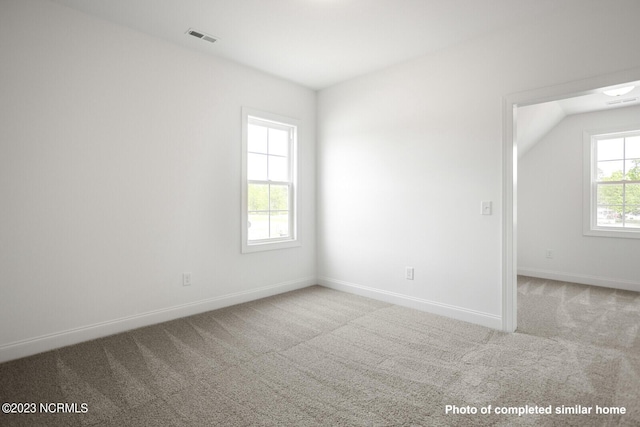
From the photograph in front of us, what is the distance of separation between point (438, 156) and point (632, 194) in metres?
3.47

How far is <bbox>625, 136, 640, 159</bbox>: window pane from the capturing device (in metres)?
4.78

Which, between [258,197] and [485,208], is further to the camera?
[258,197]

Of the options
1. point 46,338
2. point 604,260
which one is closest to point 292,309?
point 46,338

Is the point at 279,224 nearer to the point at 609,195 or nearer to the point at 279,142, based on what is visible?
the point at 279,142

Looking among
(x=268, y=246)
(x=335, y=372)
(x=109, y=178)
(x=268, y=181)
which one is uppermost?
(x=268, y=181)

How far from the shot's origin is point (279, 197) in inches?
174

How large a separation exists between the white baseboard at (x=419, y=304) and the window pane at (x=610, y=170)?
138 inches

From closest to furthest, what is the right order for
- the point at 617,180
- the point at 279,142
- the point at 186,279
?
the point at 186,279, the point at 279,142, the point at 617,180

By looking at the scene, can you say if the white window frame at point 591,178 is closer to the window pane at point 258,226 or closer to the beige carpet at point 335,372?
the beige carpet at point 335,372

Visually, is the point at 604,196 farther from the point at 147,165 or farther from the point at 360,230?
the point at 147,165

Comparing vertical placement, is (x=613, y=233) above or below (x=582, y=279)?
above

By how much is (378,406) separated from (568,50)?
309 centimetres

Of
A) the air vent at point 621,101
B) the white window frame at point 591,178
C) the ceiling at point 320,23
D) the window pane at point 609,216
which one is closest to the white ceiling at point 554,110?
the air vent at point 621,101

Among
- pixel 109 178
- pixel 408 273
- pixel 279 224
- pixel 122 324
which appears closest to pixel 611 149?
pixel 408 273
